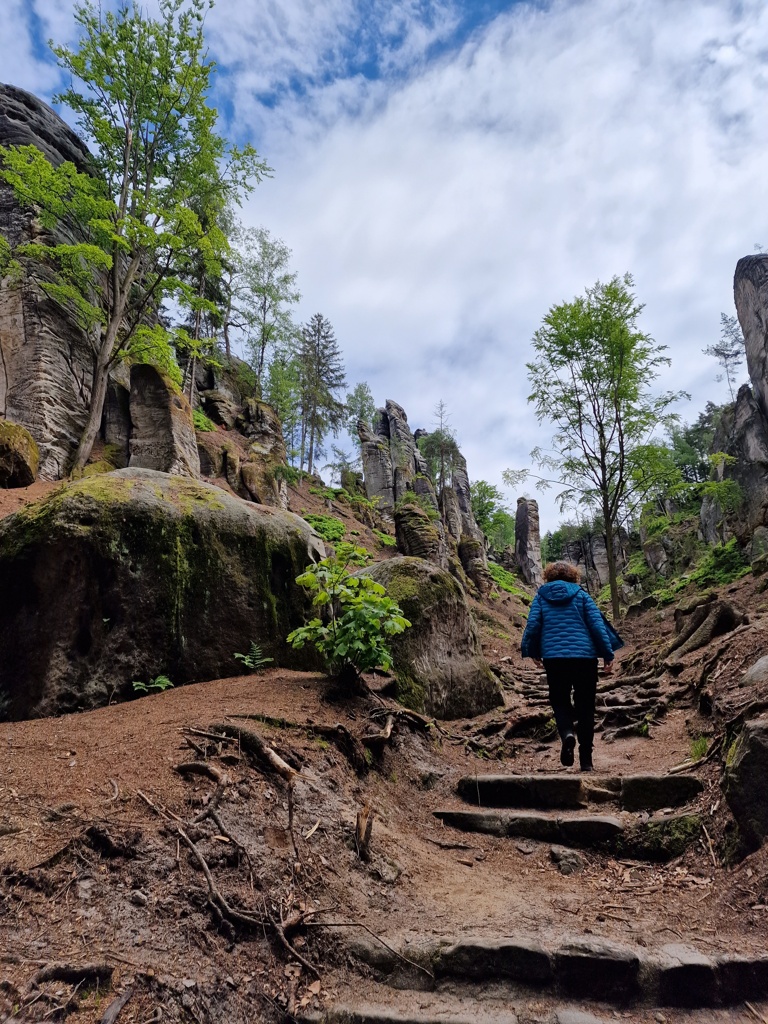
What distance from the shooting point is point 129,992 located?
73.4 inches

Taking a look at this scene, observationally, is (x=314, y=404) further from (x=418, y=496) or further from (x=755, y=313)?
(x=755, y=313)

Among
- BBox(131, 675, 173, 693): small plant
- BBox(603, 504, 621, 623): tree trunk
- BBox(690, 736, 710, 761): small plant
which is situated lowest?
BBox(690, 736, 710, 761): small plant

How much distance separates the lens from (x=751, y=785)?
9.73ft

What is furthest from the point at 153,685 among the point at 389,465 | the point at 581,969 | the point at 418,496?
the point at 389,465

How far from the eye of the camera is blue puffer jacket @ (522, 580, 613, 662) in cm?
510

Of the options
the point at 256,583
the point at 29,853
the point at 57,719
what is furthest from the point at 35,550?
the point at 29,853

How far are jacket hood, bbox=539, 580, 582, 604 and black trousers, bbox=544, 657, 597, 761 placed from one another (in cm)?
63

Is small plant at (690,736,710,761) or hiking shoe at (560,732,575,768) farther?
hiking shoe at (560,732,575,768)

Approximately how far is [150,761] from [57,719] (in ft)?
6.28

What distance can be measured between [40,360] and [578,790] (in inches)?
609

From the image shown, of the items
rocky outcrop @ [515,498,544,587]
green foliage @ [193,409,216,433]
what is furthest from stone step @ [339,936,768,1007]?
rocky outcrop @ [515,498,544,587]

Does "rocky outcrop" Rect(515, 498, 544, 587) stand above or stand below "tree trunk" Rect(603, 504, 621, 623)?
above

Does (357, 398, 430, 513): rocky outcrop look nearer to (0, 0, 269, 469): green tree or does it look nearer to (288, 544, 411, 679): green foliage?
(0, 0, 269, 469): green tree

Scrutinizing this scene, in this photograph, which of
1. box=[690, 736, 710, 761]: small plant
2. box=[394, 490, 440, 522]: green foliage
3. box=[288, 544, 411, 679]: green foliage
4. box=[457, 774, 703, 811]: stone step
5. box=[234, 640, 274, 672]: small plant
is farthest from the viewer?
box=[394, 490, 440, 522]: green foliage
